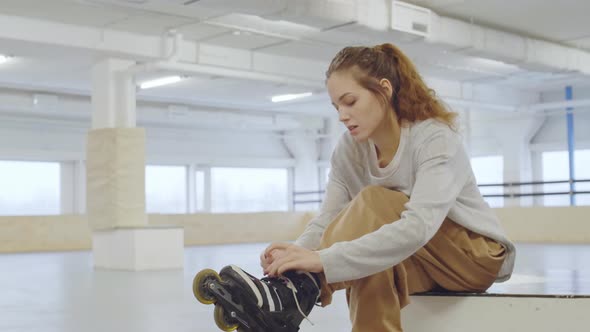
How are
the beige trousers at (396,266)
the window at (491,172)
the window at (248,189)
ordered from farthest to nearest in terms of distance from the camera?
the window at (248,189)
the window at (491,172)
the beige trousers at (396,266)

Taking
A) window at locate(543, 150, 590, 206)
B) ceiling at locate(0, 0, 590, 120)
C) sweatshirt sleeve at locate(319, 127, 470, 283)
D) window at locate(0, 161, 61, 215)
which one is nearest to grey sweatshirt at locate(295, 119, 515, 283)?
sweatshirt sleeve at locate(319, 127, 470, 283)

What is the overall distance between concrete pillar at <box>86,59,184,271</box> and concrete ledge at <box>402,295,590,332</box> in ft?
20.5

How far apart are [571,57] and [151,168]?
366 inches

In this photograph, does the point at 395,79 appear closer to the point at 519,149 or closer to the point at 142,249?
the point at 142,249

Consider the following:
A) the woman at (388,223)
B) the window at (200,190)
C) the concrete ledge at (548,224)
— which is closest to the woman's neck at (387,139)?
the woman at (388,223)

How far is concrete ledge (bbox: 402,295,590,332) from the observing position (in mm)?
2010

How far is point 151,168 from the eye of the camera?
16344 mm

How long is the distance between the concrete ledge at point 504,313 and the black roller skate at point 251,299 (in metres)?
0.53

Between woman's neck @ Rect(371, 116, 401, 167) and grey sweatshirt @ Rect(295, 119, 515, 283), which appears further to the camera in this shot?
woman's neck @ Rect(371, 116, 401, 167)

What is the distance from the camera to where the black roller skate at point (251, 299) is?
1.66 metres

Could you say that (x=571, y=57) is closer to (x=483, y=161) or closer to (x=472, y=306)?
(x=483, y=161)

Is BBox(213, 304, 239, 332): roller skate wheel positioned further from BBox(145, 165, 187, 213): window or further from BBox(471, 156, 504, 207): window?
BBox(145, 165, 187, 213): window

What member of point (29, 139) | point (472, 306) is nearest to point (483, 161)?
point (29, 139)

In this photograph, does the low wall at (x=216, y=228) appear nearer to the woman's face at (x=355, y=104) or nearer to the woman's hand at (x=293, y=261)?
the woman's face at (x=355, y=104)
